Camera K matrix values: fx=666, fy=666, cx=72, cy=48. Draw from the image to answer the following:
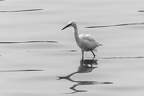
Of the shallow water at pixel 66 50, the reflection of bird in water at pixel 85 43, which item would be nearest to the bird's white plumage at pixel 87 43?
the reflection of bird in water at pixel 85 43

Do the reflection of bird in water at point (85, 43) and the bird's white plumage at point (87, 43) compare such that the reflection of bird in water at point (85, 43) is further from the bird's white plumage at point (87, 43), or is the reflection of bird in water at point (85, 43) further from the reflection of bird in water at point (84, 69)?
the reflection of bird in water at point (84, 69)

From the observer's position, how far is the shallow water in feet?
65.3

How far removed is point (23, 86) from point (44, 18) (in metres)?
8.98

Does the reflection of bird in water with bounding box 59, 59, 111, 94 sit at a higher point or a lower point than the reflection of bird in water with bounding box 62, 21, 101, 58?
lower

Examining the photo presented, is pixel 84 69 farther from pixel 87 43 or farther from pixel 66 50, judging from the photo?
pixel 66 50

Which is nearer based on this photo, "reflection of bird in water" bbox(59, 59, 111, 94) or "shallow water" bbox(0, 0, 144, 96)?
"shallow water" bbox(0, 0, 144, 96)

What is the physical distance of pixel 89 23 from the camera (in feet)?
90.7

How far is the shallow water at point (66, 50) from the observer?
19906 millimetres

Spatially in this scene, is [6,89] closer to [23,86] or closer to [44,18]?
[23,86]

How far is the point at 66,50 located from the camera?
78.9 feet

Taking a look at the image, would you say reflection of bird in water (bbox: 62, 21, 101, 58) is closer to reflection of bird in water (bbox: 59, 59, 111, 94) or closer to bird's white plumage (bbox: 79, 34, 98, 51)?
bird's white plumage (bbox: 79, 34, 98, 51)

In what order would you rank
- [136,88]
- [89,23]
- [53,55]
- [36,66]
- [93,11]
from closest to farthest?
[136,88], [36,66], [53,55], [89,23], [93,11]

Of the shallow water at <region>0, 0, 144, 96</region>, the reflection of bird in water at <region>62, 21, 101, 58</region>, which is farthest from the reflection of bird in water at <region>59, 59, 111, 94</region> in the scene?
the reflection of bird in water at <region>62, 21, 101, 58</region>

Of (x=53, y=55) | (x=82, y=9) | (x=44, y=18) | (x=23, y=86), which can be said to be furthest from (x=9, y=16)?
(x=23, y=86)
